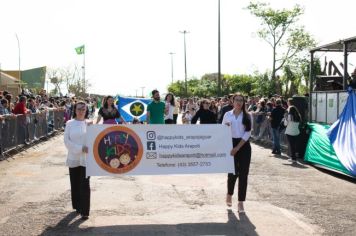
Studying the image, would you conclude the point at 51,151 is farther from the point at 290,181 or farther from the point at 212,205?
the point at 212,205

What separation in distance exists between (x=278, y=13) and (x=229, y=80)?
37.2 meters

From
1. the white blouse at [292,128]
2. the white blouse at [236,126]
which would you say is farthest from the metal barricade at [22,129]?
the white blouse at [236,126]

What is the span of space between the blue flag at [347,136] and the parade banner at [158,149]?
453 centimetres

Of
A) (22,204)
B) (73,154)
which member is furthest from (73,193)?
(22,204)

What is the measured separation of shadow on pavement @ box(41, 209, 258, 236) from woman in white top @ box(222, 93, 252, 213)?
0.78 m

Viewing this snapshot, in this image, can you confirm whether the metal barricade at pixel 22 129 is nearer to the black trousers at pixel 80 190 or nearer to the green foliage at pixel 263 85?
the black trousers at pixel 80 190

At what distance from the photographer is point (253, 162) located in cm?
1427

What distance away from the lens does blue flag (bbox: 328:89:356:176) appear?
1162 centimetres

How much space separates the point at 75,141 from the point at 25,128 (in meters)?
10.9

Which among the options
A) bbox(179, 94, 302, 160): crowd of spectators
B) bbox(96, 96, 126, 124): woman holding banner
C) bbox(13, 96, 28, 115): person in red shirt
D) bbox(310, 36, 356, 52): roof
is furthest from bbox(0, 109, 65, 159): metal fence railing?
bbox(310, 36, 356, 52): roof

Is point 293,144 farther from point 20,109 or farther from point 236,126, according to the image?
point 20,109

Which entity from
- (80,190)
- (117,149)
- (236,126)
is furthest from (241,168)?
(80,190)

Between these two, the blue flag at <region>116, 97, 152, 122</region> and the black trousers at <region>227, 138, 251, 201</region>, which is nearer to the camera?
the black trousers at <region>227, 138, 251, 201</region>

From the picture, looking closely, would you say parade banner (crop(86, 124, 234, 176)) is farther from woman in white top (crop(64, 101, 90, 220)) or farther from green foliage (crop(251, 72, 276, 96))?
green foliage (crop(251, 72, 276, 96))
